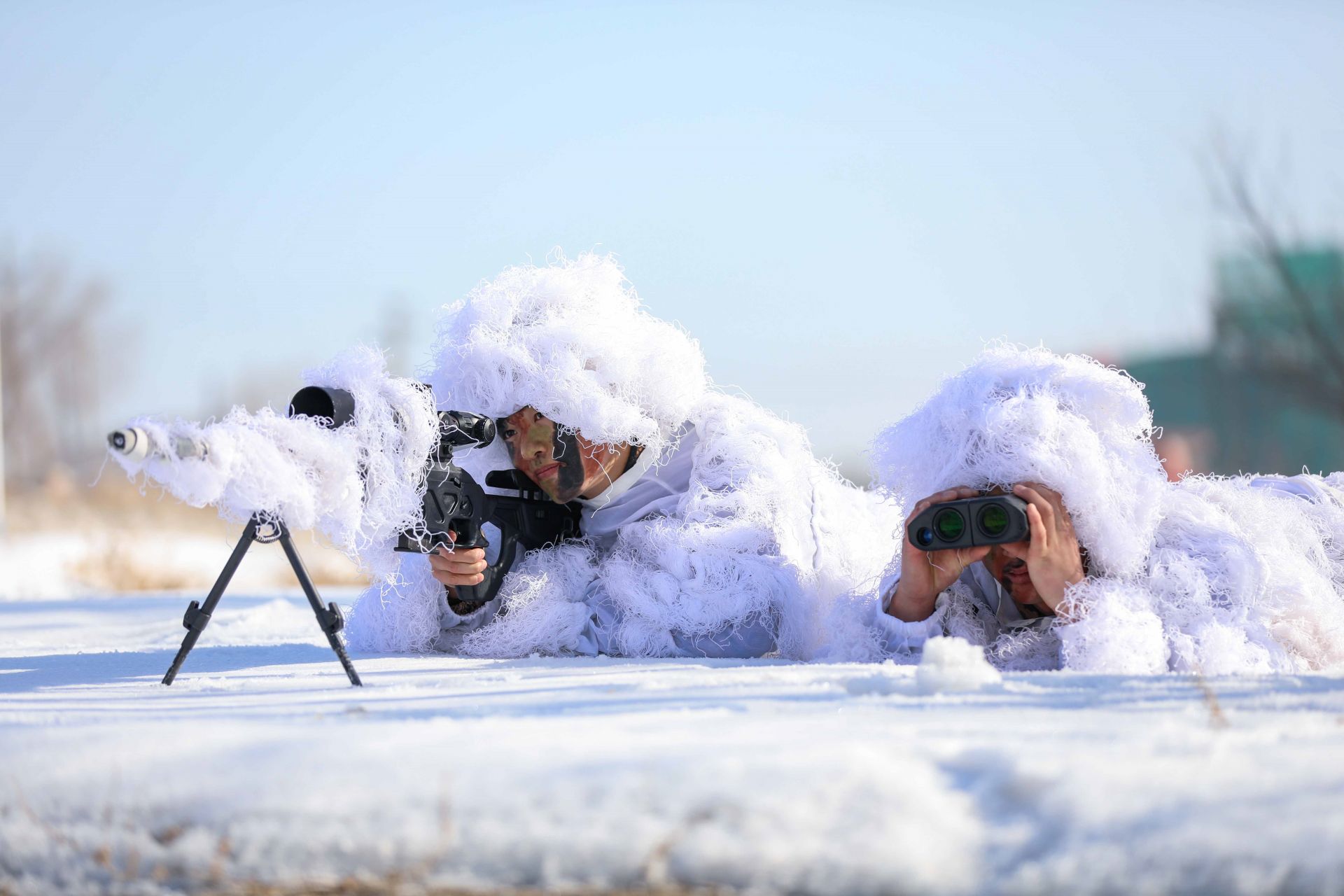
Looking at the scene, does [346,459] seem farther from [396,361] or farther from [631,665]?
[631,665]

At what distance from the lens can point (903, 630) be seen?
2740 millimetres

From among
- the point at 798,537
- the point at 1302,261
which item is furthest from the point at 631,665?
the point at 1302,261

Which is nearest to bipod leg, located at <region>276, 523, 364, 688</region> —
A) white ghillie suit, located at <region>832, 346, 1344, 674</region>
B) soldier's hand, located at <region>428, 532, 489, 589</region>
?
soldier's hand, located at <region>428, 532, 489, 589</region>

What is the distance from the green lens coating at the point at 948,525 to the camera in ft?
8.13

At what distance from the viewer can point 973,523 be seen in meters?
2.46

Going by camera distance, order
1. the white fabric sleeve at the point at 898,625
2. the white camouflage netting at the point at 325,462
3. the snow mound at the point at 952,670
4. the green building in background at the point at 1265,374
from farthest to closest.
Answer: the green building in background at the point at 1265,374 → the white fabric sleeve at the point at 898,625 → the white camouflage netting at the point at 325,462 → the snow mound at the point at 952,670

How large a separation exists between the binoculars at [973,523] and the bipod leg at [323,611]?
120cm

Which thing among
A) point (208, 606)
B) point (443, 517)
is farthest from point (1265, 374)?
point (208, 606)

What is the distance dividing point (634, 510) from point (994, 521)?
1294 millimetres

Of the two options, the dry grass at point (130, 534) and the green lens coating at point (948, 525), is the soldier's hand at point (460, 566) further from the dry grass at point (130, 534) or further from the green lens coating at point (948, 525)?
the green lens coating at point (948, 525)

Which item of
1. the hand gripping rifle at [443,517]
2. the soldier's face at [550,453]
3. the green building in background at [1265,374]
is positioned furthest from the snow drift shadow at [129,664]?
the green building in background at [1265,374]

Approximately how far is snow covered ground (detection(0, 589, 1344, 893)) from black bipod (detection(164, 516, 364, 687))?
47 centimetres

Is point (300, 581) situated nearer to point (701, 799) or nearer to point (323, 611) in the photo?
point (323, 611)

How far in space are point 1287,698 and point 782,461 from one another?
1.82 meters
